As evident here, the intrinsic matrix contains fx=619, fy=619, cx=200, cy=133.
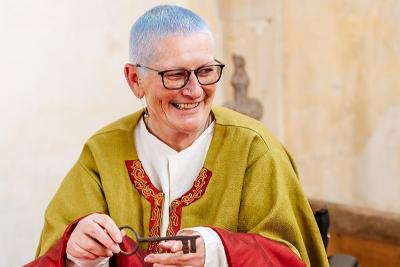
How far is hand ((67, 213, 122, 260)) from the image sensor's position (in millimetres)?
1563

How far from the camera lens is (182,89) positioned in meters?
1.71

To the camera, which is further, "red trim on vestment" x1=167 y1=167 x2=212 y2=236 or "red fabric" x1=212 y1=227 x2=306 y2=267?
"red trim on vestment" x1=167 y1=167 x2=212 y2=236

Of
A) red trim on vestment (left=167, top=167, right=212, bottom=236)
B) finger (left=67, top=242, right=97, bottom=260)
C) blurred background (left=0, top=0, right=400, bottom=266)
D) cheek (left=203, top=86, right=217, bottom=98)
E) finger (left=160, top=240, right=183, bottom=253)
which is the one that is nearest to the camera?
finger (left=160, top=240, right=183, bottom=253)

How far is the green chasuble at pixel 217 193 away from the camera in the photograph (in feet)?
5.78

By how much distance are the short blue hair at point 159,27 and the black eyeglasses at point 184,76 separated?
0.07 metres

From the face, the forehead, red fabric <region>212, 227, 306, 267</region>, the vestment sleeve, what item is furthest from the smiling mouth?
red fabric <region>212, 227, 306, 267</region>

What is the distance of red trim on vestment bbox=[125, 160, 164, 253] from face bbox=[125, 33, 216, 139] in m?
0.19

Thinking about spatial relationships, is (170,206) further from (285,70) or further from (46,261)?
(285,70)

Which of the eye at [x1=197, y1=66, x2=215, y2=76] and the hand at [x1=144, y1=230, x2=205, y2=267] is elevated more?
the eye at [x1=197, y1=66, x2=215, y2=76]

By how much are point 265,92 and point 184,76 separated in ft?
6.82

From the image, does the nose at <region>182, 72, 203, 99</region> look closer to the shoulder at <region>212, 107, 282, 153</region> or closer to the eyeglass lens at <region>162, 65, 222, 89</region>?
the eyeglass lens at <region>162, 65, 222, 89</region>

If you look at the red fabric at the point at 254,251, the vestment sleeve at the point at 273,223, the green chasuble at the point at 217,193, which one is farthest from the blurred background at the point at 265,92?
the red fabric at the point at 254,251

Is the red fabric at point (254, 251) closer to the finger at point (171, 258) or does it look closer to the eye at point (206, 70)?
the finger at point (171, 258)

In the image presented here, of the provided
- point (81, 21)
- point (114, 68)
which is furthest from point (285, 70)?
point (81, 21)
